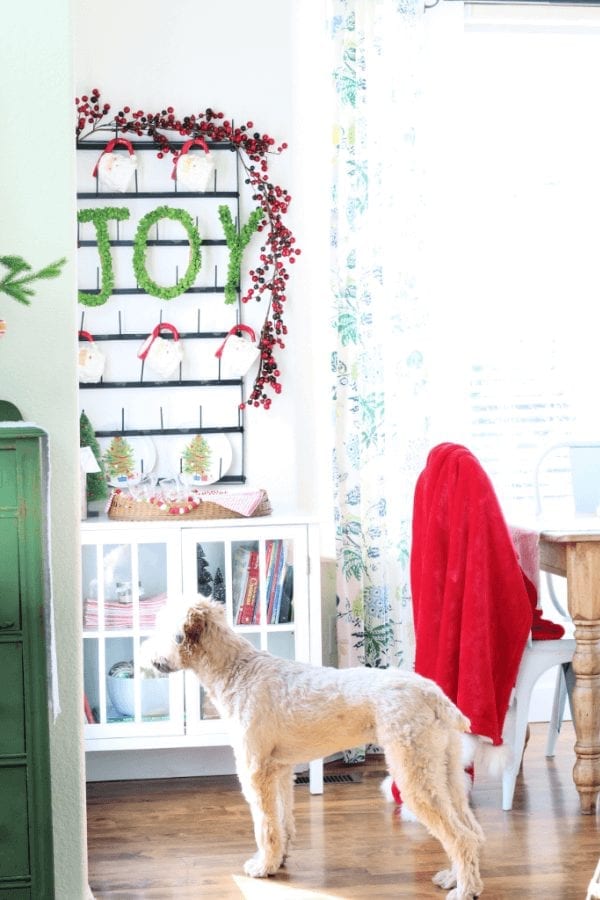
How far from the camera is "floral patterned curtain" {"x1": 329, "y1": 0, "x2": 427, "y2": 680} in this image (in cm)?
383

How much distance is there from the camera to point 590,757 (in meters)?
3.19

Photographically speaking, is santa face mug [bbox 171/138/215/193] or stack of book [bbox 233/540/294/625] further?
santa face mug [bbox 171/138/215/193]

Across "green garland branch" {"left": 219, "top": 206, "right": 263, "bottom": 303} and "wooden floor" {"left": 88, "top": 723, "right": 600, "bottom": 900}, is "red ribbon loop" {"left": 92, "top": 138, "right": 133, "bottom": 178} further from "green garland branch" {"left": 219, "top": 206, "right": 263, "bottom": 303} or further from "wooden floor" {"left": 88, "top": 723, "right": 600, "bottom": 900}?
"wooden floor" {"left": 88, "top": 723, "right": 600, "bottom": 900}

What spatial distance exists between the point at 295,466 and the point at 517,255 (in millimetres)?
1207

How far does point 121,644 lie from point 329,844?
88 centimetres

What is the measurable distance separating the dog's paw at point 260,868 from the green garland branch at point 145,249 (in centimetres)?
185

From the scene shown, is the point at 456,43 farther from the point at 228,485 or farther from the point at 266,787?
the point at 266,787

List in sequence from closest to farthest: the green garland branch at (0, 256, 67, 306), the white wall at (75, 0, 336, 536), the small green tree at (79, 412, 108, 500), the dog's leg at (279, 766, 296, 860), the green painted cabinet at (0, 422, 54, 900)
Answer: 1. the green painted cabinet at (0, 422, 54, 900)
2. the green garland branch at (0, 256, 67, 306)
3. the dog's leg at (279, 766, 296, 860)
4. the small green tree at (79, 412, 108, 500)
5. the white wall at (75, 0, 336, 536)

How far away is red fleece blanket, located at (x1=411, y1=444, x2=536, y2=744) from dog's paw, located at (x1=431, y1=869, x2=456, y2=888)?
491 millimetres

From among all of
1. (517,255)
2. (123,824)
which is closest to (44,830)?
(123,824)

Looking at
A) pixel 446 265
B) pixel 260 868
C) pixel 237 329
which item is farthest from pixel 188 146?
pixel 260 868

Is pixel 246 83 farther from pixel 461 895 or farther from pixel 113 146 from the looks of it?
pixel 461 895

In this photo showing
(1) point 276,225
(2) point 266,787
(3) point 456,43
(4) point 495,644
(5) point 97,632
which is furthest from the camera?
(3) point 456,43

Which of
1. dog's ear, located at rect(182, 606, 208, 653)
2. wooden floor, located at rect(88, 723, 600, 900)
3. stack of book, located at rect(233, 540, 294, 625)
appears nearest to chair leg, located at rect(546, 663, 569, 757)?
wooden floor, located at rect(88, 723, 600, 900)
